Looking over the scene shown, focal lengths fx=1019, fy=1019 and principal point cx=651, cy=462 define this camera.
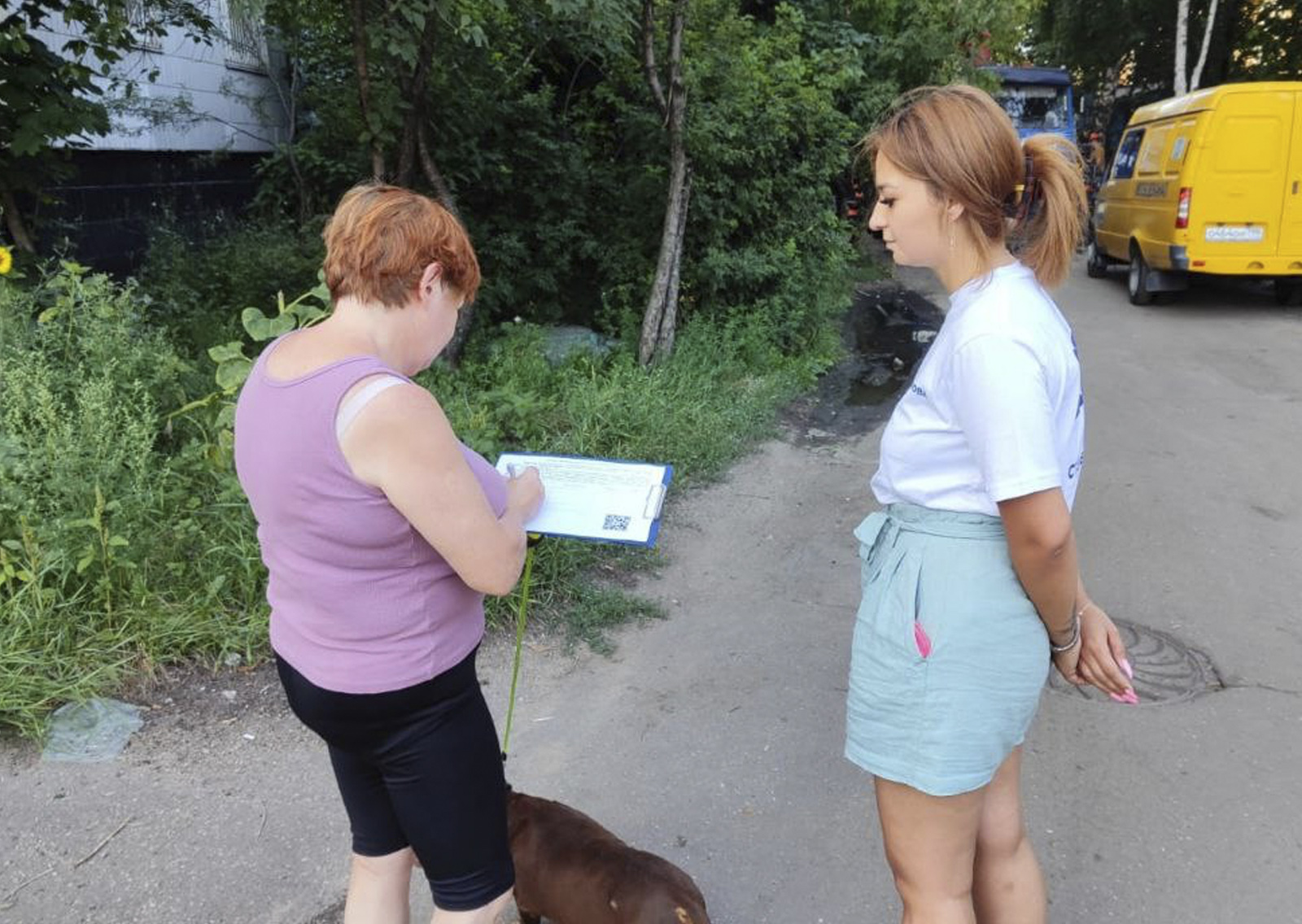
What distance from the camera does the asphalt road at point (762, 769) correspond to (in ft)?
9.13

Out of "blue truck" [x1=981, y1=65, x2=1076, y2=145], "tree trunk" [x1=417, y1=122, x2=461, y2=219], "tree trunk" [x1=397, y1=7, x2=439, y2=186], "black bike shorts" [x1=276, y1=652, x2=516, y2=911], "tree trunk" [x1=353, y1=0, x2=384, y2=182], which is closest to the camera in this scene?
"black bike shorts" [x1=276, y1=652, x2=516, y2=911]

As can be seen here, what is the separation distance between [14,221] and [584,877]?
210 inches

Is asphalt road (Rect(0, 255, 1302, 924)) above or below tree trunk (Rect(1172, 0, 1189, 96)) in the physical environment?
below

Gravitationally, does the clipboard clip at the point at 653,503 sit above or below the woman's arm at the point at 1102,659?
above

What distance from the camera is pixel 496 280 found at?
323 inches

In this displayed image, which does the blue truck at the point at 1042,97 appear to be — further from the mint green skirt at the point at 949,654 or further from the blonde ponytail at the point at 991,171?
the mint green skirt at the point at 949,654

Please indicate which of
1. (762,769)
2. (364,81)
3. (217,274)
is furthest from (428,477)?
(217,274)

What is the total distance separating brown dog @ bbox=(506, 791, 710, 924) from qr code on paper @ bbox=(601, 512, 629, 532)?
0.76 meters

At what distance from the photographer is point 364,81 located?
6188mm

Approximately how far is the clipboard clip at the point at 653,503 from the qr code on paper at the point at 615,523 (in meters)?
0.04

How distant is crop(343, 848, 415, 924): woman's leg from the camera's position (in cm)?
210

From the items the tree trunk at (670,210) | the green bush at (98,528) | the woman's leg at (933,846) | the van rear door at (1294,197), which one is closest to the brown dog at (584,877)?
the woman's leg at (933,846)

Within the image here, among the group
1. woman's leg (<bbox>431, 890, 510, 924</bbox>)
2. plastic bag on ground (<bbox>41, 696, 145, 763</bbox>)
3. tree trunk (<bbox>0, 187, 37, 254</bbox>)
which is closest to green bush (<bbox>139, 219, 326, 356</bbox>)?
tree trunk (<bbox>0, 187, 37, 254</bbox>)

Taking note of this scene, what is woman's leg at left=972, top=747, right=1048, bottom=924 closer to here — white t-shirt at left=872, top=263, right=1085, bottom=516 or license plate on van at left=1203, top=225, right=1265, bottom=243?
white t-shirt at left=872, top=263, right=1085, bottom=516
